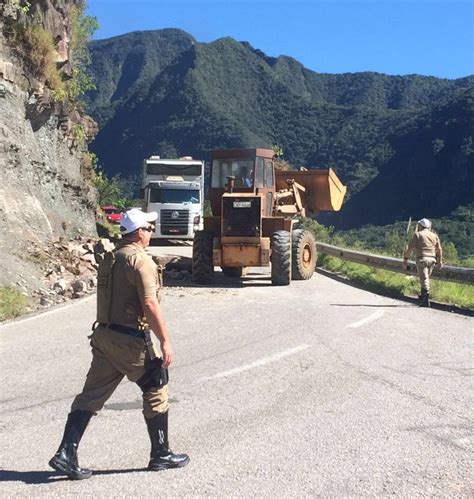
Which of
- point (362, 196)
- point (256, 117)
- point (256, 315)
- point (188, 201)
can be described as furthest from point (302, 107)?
point (256, 315)

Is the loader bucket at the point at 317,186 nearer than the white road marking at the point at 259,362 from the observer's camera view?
No

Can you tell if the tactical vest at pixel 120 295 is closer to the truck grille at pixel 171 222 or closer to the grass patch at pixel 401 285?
the grass patch at pixel 401 285

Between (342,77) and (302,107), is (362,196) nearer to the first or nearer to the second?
(302,107)

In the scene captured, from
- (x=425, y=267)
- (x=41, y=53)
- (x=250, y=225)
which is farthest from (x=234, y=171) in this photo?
(x=41, y=53)

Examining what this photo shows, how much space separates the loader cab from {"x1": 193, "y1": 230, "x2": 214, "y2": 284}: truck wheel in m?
1.50

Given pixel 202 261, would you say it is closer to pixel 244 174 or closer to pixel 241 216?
pixel 241 216

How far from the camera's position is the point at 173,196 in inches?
1163

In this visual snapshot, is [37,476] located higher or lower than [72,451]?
lower

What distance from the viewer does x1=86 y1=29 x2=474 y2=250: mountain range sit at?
106m

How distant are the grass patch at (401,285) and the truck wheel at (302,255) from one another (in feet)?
4.09

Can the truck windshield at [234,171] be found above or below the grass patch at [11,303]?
above

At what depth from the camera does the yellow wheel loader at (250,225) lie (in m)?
15.9

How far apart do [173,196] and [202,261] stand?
535 inches

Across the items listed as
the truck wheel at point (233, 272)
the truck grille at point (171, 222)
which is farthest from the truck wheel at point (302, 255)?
the truck grille at point (171, 222)
